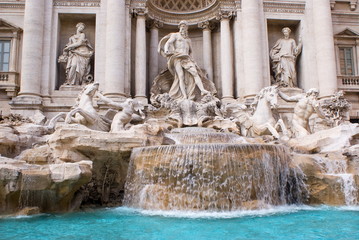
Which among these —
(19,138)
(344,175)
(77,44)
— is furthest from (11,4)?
(344,175)

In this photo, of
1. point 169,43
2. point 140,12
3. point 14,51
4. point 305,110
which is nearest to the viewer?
point 305,110

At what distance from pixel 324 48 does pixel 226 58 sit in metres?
4.51

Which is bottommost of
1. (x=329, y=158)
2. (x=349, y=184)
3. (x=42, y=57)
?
(x=349, y=184)

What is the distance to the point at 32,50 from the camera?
48.5 ft

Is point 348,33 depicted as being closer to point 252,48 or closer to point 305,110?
point 252,48

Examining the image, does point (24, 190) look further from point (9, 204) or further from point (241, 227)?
point (241, 227)

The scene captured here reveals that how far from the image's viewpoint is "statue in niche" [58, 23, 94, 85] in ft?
50.6

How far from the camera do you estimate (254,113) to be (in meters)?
12.5

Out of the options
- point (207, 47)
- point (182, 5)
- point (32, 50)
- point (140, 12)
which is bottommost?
point (32, 50)

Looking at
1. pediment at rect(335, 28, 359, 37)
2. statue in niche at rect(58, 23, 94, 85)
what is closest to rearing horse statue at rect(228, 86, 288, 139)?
statue in niche at rect(58, 23, 94, 85)

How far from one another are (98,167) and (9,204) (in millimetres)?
2409

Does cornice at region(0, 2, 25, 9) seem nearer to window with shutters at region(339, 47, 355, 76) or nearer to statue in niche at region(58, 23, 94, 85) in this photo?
statue in niche at region(58, 23, 94, 85)

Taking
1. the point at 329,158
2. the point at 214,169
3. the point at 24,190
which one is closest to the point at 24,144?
the point at 24,190

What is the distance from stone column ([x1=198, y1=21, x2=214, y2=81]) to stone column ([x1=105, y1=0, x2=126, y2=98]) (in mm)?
4130
